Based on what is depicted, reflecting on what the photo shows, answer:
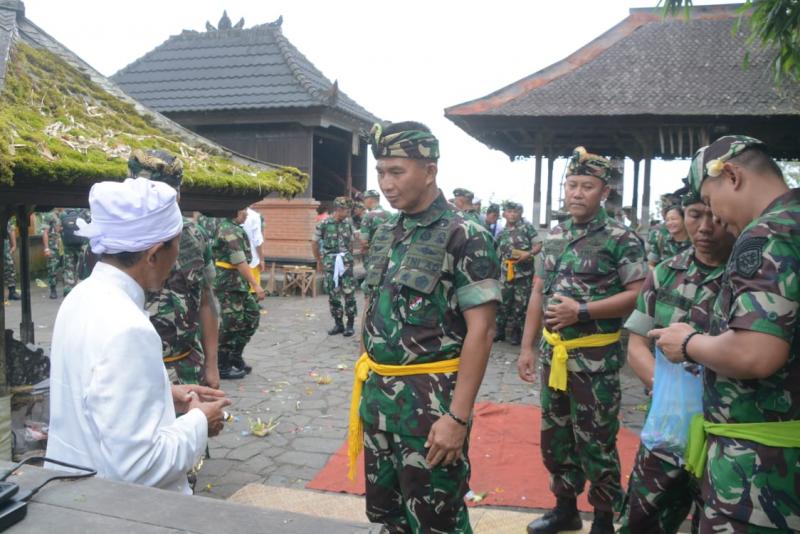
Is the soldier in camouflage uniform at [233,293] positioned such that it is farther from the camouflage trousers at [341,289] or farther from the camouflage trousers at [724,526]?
the camouflage trousers at [724,526]

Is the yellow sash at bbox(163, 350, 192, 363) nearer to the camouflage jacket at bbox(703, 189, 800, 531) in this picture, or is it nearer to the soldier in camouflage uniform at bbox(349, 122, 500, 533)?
the soldier in camouflage uniform at bbox(349, 122, 500, 533)

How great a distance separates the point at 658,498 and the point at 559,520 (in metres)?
1.17

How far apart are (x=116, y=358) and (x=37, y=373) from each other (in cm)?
433

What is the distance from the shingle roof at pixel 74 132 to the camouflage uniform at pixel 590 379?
2.49 metres

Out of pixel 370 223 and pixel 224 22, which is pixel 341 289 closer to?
pixel 370 223

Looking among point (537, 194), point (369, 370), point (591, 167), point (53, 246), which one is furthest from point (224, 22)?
point (369, 370)

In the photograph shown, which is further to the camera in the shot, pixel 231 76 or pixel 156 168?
pixel 231 76

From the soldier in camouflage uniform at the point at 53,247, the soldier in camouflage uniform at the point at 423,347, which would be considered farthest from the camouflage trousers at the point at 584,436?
the soldier in camouflage uniform at the point at 53,247

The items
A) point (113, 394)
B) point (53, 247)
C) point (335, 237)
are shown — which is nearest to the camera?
point (113, 394)

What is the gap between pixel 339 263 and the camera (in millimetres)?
9898

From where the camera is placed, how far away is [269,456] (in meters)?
5.04

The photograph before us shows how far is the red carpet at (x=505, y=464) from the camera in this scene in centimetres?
432

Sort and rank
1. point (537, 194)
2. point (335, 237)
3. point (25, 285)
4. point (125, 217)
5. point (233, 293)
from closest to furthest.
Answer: point (125, 217) < point (25, 285) < point (233, 293) < point (335, 237) < point (537, 194)

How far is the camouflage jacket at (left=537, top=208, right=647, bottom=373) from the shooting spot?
3699 mm
